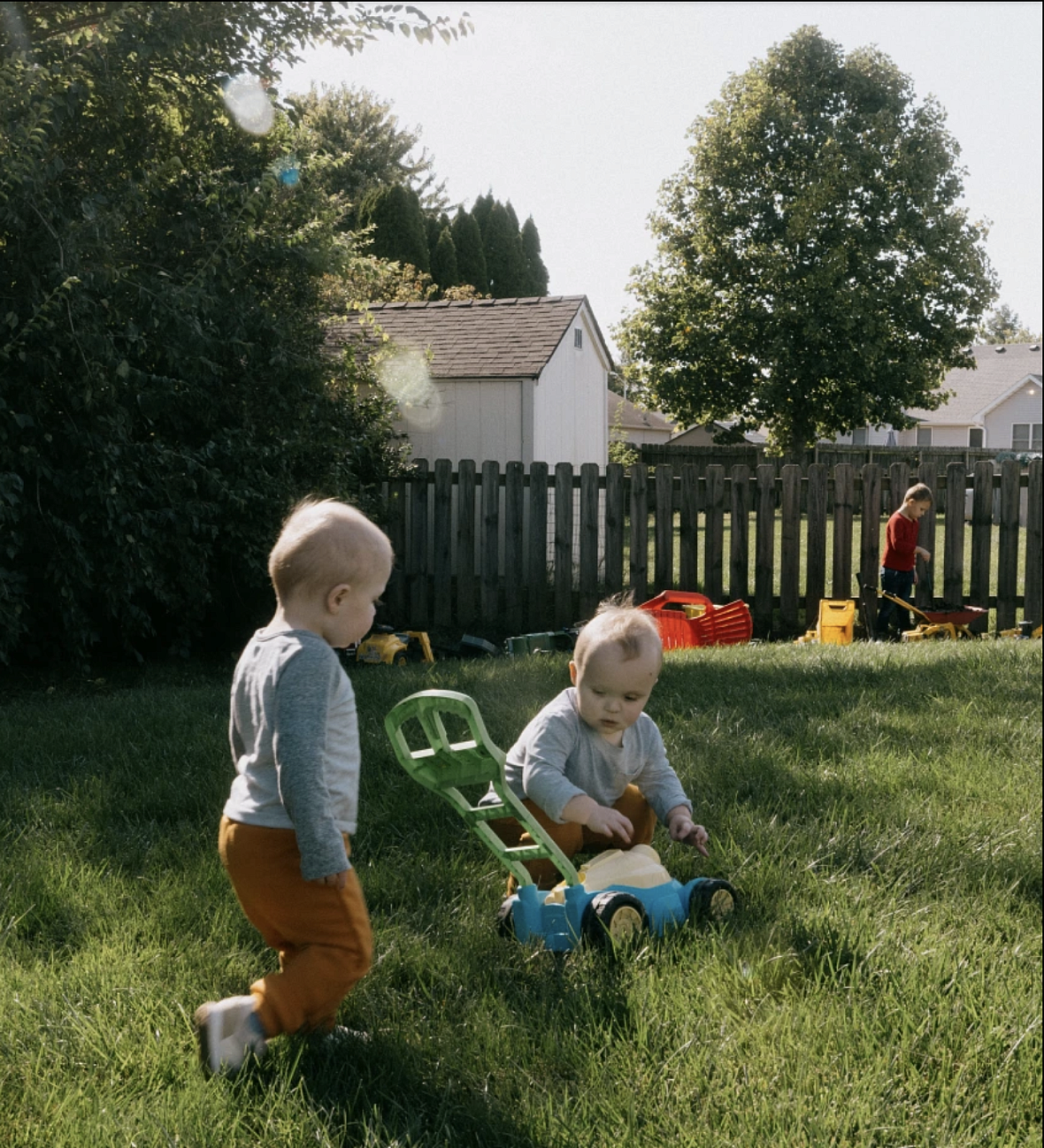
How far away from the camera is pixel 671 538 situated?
34.6 feet

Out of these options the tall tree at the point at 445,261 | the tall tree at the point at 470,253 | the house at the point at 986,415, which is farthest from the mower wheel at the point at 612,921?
the house at the point at 986,415

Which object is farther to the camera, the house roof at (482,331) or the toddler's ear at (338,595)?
the house roof at (482,331)

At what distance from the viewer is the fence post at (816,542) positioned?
33.8 ft

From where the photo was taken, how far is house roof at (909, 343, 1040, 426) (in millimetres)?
43438

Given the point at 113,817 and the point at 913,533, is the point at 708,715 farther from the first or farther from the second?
the point at 913,533

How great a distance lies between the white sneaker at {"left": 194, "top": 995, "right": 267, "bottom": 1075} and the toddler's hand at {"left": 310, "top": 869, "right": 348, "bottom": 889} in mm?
268

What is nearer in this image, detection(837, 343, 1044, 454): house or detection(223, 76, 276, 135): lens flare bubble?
detection(223, 76, 276, 135): lens flare bubble

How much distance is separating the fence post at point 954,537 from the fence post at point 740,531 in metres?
1.68

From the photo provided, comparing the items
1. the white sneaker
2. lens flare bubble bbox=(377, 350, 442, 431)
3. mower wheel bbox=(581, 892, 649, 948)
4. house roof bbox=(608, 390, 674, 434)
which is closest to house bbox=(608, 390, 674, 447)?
house roof bbox=(608, 390, 674, 434)

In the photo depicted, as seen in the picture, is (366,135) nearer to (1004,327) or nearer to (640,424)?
(640,424)

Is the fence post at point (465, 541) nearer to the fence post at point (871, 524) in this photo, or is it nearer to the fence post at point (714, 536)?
the fence post at point (714, 536)

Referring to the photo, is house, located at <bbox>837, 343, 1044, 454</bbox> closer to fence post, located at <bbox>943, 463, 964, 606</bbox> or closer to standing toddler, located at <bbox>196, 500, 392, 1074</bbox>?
fence post, located at <bbox>943, 463, 964, 606</bbox>

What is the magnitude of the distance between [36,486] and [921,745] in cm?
533

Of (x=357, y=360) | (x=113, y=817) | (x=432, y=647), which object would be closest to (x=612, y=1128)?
(x=113, y=817)
